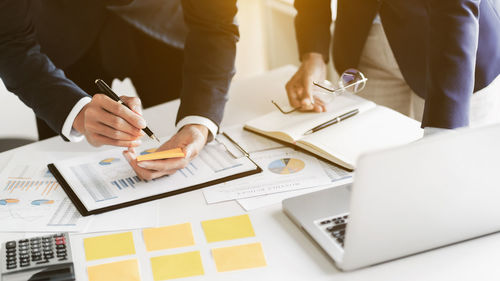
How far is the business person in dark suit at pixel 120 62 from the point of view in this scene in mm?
1325

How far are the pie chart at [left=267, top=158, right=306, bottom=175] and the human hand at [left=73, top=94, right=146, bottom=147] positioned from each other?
33cm

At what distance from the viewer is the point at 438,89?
125 cm

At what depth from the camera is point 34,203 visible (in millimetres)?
1222

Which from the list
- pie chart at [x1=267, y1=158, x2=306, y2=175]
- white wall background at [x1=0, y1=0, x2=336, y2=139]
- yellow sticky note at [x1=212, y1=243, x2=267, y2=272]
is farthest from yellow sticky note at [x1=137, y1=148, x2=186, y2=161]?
white wall background at [x1=0, y1=0, x2=336, y2=139]

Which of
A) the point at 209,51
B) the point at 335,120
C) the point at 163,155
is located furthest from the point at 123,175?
the point at 335,120

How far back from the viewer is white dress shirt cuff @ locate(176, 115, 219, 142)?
1.43 metres

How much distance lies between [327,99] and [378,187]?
76 cm

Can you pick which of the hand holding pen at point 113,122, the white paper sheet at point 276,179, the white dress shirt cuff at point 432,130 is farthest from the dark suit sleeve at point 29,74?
the white dress shirt cuff at point 432,130

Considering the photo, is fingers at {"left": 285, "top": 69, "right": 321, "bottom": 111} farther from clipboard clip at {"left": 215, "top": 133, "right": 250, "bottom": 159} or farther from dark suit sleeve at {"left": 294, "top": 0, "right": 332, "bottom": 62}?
clipboard clip at {"left": 215, "top": 133, "right": 250, "bottom": 159}

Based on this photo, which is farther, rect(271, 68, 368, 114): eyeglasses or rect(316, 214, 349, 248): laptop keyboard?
rect(271, 68, 368, 114): eyeglasses

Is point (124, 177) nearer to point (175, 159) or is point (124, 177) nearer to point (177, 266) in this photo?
point (175, 159)

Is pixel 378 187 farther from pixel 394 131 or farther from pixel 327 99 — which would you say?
pixel 327 99

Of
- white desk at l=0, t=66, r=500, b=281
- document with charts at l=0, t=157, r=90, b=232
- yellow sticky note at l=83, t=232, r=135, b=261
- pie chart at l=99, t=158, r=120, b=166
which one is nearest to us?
white desk at l=0, t=66, r=500, b=281

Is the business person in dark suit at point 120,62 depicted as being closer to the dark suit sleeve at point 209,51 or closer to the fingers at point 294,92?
the dark suit sleeve at point 209,51
